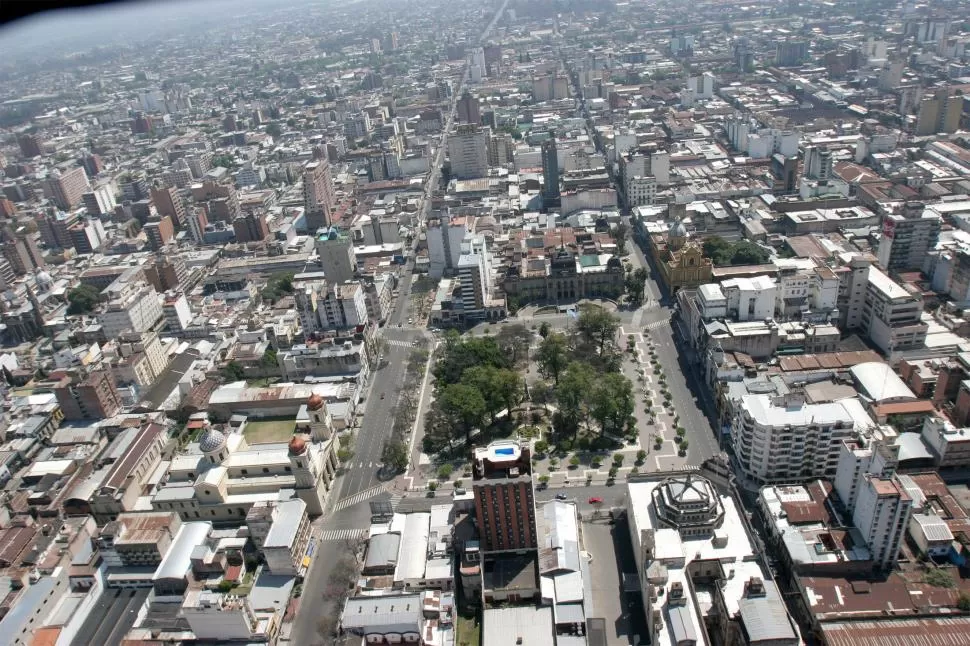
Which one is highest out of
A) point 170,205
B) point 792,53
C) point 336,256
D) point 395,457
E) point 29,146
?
point 29,146

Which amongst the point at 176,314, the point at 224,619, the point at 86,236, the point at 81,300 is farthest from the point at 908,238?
the point at 86,236

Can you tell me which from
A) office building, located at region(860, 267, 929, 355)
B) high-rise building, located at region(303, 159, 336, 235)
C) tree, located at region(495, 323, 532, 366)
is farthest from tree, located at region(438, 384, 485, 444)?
high-rise building, located at region(303, 159, 336, 235)

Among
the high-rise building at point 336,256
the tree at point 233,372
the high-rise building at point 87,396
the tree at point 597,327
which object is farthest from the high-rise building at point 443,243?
the high-rise building at point 87,396

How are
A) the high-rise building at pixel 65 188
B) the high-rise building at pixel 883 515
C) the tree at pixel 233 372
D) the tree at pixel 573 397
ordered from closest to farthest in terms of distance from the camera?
1. the high-rise building at pixel 883 515
2. the tree at pixel 573 397
3. the tree at pixel 233 372
4. the high-rise building at pixel 65 188

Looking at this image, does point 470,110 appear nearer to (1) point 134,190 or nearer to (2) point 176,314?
(1) point 134,190

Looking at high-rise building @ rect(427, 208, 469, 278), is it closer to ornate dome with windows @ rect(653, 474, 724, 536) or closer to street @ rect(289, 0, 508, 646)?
street @ rect(289, 0, 508, 646)

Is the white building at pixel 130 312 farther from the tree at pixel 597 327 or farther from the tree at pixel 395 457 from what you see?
the tree at pixel 597 327

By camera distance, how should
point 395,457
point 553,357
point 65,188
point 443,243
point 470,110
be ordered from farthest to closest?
point 470,110 < point 65,188 < point 443,243 < point 553,357 < point 395,457
